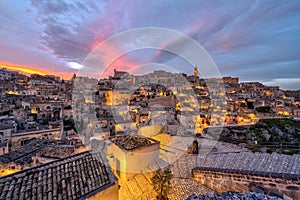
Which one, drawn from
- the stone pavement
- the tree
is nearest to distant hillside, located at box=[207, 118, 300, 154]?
the stone pavement

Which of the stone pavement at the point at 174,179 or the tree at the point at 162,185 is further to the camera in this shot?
the stone pavement at the point at 174,179

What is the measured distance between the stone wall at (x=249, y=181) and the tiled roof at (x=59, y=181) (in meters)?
3.55

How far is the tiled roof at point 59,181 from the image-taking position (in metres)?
3.19

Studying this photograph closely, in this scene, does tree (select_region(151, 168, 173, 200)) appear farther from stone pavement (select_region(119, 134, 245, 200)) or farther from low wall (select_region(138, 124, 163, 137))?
low wall (select_region(138, 124, 163, 137))

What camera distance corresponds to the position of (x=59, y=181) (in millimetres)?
3594

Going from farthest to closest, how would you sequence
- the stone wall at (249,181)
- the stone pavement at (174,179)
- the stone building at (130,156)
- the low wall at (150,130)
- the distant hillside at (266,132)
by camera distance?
the distant hillside at (266,132) < the low wall at (150,130) < the stone building at (130,156) < the stone pavement at (174,179) < the stone wall at (249,181)

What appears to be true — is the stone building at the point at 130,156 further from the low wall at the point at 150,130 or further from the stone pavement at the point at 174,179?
the low wall at the point at 150,130

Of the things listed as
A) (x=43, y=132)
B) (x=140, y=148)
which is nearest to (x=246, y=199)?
(x=140, y=148)

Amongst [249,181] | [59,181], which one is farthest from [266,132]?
[59,181]

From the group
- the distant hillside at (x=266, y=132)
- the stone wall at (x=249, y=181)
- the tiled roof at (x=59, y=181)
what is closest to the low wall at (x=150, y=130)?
the stone wall at (x=249, y=181)

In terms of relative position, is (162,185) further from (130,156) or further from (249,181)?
(249,181)

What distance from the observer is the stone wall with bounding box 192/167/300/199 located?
361 cm

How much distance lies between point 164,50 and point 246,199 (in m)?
9.89

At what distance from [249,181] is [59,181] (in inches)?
203
